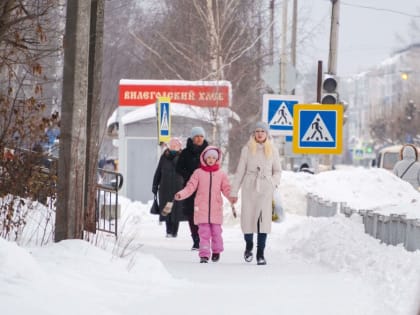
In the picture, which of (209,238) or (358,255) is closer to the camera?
(358,255)

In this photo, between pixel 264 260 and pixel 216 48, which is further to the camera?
pixel 216 48

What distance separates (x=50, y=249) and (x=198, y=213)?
3.64m

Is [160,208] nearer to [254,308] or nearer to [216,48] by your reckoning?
[254,308]

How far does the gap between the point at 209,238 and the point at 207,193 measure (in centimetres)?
53

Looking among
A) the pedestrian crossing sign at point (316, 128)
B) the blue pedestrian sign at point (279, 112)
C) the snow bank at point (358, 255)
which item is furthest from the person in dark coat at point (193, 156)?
the blue pedestrian sign at point (279, 112)

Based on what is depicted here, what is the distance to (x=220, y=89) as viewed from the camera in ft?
101

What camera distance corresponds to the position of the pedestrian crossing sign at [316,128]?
760 inches

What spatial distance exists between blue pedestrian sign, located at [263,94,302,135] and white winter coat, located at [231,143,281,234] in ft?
19.3

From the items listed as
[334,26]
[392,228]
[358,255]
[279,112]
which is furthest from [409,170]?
[358,255]

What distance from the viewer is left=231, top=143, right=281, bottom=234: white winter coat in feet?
48.1

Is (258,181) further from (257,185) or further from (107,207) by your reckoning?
(107,207)

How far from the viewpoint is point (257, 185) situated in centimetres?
1467

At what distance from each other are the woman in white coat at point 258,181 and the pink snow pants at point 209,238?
34cm

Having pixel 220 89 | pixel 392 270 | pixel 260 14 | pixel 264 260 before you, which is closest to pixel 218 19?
pixel 220 89
